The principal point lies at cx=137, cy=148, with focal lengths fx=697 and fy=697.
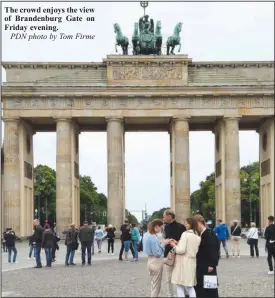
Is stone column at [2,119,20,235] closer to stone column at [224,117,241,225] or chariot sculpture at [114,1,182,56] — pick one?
chariot sculpture at [114,1,182,56]

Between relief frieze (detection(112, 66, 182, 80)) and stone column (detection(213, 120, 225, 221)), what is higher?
relief frieze (detection(112, 66, 182, 80))

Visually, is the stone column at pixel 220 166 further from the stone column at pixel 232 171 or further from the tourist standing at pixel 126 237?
the tourist standing at pixel 126 237

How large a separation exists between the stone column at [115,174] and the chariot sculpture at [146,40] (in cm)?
763

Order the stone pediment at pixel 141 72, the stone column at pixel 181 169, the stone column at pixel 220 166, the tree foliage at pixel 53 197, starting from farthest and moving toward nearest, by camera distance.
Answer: the tree foliage at pixel 53 197
the stone column at pixel 220 166
the stone pediment at pixel 141 72
the stone column at pixel 181 169

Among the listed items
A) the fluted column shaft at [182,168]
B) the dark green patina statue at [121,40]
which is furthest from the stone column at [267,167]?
the dark green patina statue at [121,40]

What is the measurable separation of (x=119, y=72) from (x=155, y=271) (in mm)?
51802

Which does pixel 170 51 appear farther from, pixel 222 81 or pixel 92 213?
pixel 92 213

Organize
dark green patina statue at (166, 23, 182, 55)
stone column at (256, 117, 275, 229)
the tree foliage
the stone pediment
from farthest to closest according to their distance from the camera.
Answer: the tree foliage
dark green patina statue at (166, 23, 182, 55)
stone column at (256, 117, 275, 229)
the stone pediment

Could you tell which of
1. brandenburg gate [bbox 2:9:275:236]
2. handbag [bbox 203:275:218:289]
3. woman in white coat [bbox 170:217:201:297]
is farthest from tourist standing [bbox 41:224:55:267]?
brandenburg gate [bbox 2:9:275:236]

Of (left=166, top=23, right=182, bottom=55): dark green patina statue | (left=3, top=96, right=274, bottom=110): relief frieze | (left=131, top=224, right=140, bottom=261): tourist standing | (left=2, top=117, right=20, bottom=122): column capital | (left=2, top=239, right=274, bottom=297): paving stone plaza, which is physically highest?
(left=166, top=23, right=182, bottom=55): dark green patina statue

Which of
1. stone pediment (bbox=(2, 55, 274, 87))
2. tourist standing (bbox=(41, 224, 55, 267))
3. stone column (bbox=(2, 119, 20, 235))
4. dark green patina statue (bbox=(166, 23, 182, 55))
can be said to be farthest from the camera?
dark green patina statue (bbox=(166, 23, 182, 55))

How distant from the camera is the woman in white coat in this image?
1258 centimetres

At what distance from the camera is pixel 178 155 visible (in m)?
65.6

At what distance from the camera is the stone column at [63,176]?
213ft
